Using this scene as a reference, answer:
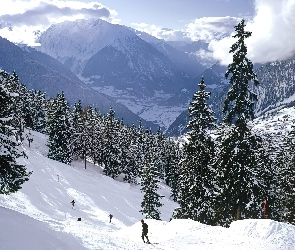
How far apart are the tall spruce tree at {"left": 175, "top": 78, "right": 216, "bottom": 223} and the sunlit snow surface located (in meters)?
3.53

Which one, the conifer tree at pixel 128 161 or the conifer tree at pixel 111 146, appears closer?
the conifer tree at pixel 111 146

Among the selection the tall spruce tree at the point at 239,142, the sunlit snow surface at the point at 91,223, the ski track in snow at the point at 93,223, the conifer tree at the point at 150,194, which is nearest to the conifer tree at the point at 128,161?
the ski track in snow at the point at 93,223

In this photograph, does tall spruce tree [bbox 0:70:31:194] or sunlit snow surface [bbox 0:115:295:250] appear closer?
sunlit snow surface [bbox 0:115:295:250]

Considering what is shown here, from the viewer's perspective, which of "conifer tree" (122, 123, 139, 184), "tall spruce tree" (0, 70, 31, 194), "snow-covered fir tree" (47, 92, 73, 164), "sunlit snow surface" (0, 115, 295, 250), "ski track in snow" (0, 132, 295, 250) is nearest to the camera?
"sunlit snow surface" (0, 115, 295, 250)

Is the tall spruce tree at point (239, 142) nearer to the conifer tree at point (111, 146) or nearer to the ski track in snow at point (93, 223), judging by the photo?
the ski track in snow at point (93, 223)

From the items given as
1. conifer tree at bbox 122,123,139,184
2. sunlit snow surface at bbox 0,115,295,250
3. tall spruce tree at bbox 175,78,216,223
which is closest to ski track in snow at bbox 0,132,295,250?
sunlit snow surface at bbox 0,115,295,250

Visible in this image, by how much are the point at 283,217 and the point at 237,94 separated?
29.1 m

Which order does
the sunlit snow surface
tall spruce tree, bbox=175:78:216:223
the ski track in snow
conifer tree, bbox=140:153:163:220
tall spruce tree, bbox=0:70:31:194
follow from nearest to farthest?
the sunlit snow surface
the ski track in snow
tall spruce tree, bbox=0:70:31:194
tall spruce tree, bbox=175:78:216:223
conifer tree, bbox=140:153:163:220

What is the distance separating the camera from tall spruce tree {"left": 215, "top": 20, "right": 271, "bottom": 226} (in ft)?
81.7

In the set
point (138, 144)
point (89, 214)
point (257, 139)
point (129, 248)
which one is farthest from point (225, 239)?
point (138, 144)

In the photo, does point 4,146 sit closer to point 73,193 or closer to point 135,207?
point 73,193

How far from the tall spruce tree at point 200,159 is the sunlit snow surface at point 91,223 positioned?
139 inches

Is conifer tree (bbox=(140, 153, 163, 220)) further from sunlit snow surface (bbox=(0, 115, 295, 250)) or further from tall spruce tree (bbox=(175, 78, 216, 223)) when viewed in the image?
tall spruce tree (bbox=(175, 78, 216, 223))

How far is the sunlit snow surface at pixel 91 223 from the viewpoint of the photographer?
Answer: 15302mm
